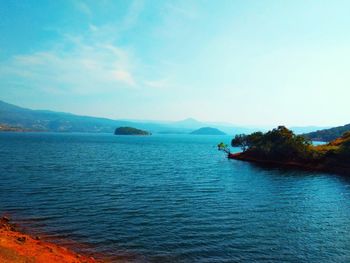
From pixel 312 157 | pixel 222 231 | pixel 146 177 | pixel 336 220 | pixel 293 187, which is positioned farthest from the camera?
pixel 312 157

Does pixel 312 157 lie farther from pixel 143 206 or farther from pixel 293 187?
pixel 143 206

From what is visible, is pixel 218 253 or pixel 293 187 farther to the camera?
pixel 293 187

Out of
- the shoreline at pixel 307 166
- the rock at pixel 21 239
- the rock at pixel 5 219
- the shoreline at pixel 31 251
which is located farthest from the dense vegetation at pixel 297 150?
the rock at pixel 21 239

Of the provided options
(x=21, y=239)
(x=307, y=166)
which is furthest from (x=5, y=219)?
(x=307, y=166)

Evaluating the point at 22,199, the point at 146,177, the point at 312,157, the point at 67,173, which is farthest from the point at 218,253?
the point at 312,157

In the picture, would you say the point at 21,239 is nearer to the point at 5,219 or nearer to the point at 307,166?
the point at 5,219

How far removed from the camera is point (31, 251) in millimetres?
29516

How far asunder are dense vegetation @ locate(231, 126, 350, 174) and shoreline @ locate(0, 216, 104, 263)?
90.9 m

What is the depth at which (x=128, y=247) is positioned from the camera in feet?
109

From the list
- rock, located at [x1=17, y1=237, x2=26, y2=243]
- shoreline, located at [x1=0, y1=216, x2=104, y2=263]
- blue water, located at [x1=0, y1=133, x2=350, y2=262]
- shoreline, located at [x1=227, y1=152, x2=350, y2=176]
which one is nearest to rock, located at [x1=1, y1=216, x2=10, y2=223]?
blue water, located at [x1=0, y1=133, x2=350, y2=262]

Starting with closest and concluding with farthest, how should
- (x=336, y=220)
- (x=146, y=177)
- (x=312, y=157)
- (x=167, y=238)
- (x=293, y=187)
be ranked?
1. (x=167, y=238)
2. (x=336, y=220)
3. (x=293, y=187)
4. (x=146, y=177)
5. (x=312, y=157)

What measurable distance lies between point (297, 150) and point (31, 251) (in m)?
107

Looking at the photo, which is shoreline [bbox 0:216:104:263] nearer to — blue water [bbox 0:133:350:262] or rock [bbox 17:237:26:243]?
rock [bbox 17:237:26:243]

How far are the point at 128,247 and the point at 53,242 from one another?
7.78 metres
